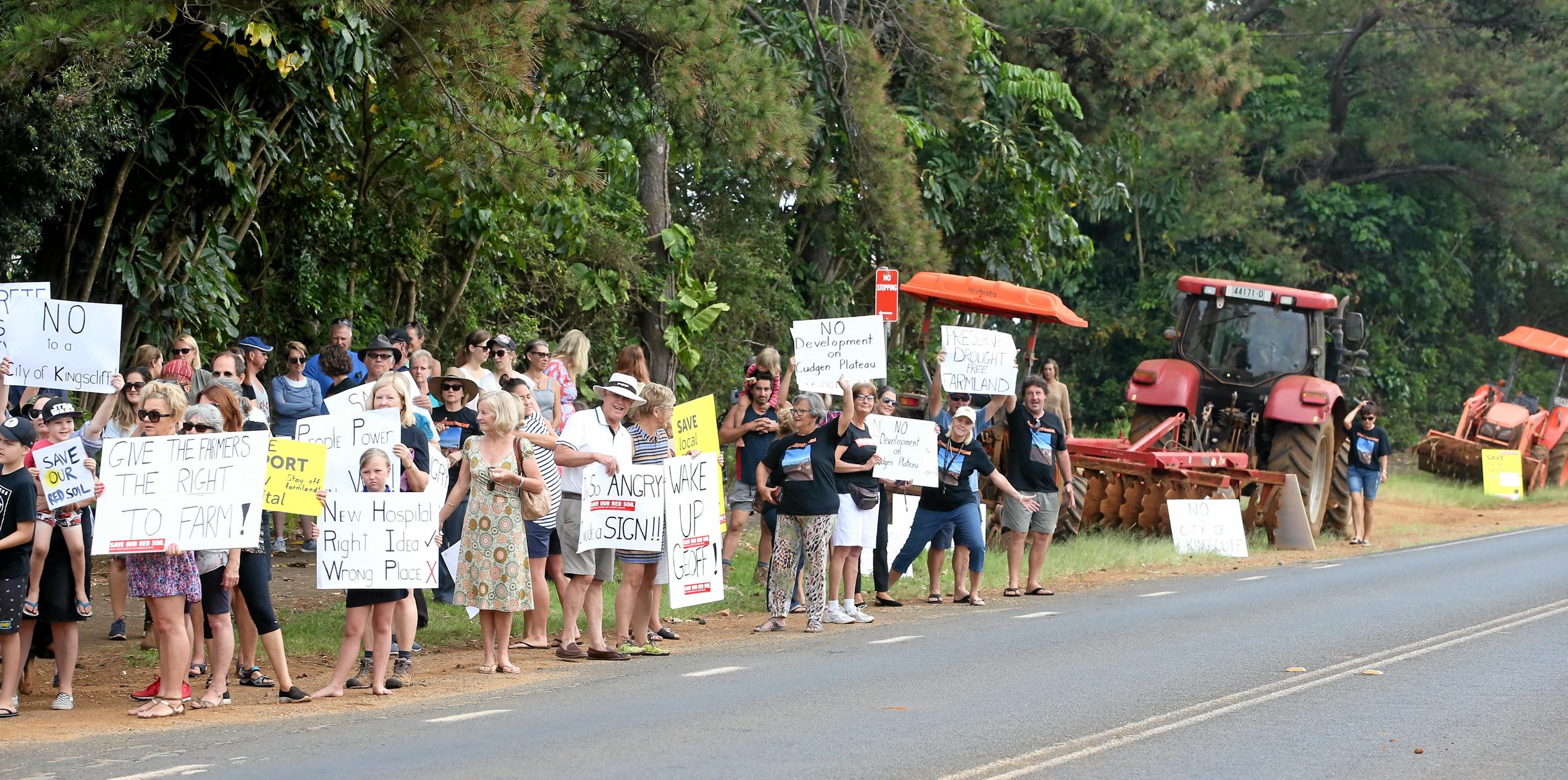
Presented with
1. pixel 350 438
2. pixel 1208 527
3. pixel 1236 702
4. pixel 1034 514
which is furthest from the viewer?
pixel 1208 527

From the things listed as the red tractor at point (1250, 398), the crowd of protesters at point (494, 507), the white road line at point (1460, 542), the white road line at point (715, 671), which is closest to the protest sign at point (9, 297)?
the crowd of protesters at point (494, 507)

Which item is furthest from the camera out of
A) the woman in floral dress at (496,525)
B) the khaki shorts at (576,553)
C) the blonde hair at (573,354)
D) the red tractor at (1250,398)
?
the red tractor at (1250,398)

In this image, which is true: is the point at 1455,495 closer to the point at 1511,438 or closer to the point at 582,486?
the point at 1511,438

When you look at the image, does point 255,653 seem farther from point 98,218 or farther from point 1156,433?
point 1156,433

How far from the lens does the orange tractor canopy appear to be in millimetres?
29234

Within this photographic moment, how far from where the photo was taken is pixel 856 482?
12617mm

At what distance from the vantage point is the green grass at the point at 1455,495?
27.7 m

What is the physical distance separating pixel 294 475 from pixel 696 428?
320 centimetres

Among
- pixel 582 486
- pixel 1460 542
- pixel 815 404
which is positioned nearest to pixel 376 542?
pixel 582 486

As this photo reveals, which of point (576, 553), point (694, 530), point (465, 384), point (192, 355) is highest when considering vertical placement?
point (192, 355)

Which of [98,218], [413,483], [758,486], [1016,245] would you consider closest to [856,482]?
[758,486]

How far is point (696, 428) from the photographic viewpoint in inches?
453

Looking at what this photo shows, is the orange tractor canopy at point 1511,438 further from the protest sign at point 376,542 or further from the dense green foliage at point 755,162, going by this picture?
the protest sign at point 376,542

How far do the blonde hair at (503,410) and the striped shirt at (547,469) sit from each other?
0.37 metres
